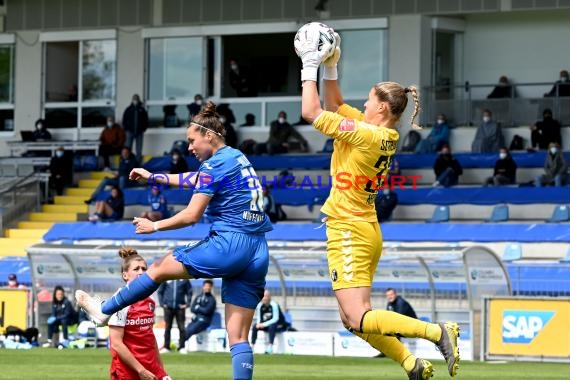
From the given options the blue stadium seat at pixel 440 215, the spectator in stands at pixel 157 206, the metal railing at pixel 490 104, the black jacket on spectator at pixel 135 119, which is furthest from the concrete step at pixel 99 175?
the blue stadium seat at pixel 440 215

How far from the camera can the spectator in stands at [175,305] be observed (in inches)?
839

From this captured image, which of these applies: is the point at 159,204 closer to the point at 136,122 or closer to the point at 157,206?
the point at 157,206

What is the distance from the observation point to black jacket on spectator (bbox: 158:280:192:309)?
21.3 meters

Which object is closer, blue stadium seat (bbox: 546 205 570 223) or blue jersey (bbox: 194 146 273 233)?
blue jersey (bbox: 194 146 273 233)

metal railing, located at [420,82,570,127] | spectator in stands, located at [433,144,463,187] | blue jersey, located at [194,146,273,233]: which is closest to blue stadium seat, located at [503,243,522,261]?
spectator in stands, located at [433,144,463,187]

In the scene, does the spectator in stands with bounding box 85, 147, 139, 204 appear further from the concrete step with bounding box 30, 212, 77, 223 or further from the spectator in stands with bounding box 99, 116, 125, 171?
the spectator in stands with bounding box 99, 116, 125, 171

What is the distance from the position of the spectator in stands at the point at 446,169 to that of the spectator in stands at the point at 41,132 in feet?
35.5

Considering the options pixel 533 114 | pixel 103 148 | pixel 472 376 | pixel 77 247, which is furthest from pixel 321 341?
pixel 103 148

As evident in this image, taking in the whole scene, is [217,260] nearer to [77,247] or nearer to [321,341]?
[321,341]

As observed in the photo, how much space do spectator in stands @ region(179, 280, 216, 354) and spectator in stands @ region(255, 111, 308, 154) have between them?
913 centimetres

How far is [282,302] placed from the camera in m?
21.6

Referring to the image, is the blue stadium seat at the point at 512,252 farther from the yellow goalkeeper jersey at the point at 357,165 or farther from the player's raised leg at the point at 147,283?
the player's raised leg at the point at 147,283

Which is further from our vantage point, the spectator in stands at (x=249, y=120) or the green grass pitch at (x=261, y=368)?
the spectator in stands at (x=249, y=120)

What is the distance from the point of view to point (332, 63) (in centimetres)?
Answer: 866
